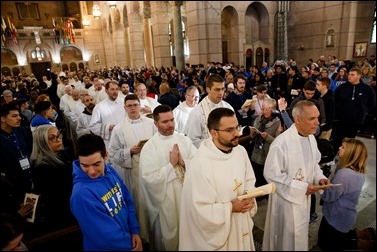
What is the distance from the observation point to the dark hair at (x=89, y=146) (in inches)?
84.0

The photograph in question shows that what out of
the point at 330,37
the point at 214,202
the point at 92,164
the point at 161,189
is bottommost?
the point at 161,189

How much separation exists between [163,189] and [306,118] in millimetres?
1708

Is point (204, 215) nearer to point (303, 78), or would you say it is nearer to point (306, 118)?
point (306, 118)

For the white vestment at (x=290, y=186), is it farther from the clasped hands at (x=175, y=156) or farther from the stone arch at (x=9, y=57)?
the stone arch at (x=9, y=57)

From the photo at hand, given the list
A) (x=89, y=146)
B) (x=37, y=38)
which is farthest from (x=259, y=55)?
(x=37, y=38)

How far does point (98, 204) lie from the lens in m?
2.06

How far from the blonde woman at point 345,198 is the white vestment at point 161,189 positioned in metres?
1.67

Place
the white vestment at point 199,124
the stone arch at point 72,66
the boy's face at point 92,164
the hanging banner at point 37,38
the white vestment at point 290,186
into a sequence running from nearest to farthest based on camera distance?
the boy's face at point 92,164 < the white vestment at point 290,186 < the white vestment at point 199,124 < the hanging banner at point 37,38 < the stone arch at point 72,66

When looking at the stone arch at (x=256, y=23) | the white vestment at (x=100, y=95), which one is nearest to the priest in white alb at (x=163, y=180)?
the white vestment at (x=100, y=95)

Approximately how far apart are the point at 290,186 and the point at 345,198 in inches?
24.5

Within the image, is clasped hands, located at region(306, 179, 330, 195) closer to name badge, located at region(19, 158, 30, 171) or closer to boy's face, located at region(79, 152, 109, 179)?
boy's face, located at region(79, 152, 109, 179)

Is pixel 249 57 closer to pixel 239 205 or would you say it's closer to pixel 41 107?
pixel 41 107

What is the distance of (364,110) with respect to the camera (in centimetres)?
562

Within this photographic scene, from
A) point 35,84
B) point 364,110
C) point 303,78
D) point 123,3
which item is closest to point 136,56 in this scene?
point 123,3
